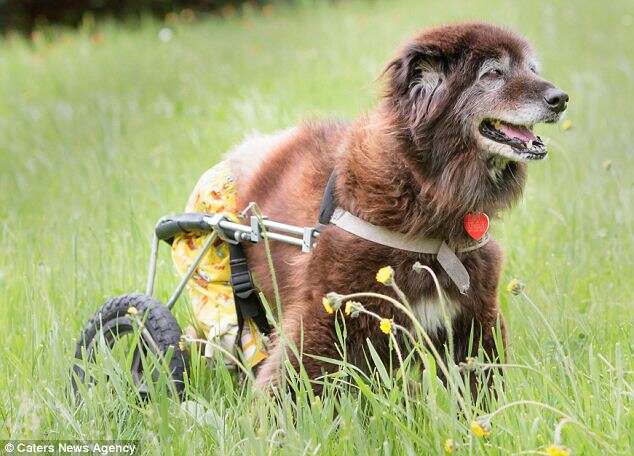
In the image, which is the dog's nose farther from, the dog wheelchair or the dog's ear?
the dog wheelchair

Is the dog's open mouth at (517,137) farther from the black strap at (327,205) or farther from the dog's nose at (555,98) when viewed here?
the black strap at (327,205)

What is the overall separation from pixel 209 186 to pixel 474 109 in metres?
1.24

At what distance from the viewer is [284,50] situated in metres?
10.2

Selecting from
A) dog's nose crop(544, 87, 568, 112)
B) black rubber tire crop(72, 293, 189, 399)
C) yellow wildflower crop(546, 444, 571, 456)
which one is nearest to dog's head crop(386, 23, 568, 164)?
dog's nose crop(544, 87, 568, 112)

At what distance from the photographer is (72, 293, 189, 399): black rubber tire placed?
3430mm

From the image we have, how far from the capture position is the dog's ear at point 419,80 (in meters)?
3.22

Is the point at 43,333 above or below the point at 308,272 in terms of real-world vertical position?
below

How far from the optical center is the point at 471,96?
3225 millimetres

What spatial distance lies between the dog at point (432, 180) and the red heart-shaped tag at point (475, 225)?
0.02 meters

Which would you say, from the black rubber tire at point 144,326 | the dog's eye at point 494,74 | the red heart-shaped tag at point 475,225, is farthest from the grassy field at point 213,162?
the dog's eye at point 494,74

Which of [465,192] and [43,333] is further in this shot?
[43,333]

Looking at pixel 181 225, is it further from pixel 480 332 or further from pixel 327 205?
pixel 480 332

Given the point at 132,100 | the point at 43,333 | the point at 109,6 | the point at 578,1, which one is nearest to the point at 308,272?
the point at 43,333

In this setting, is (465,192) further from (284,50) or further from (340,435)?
(284,50)
